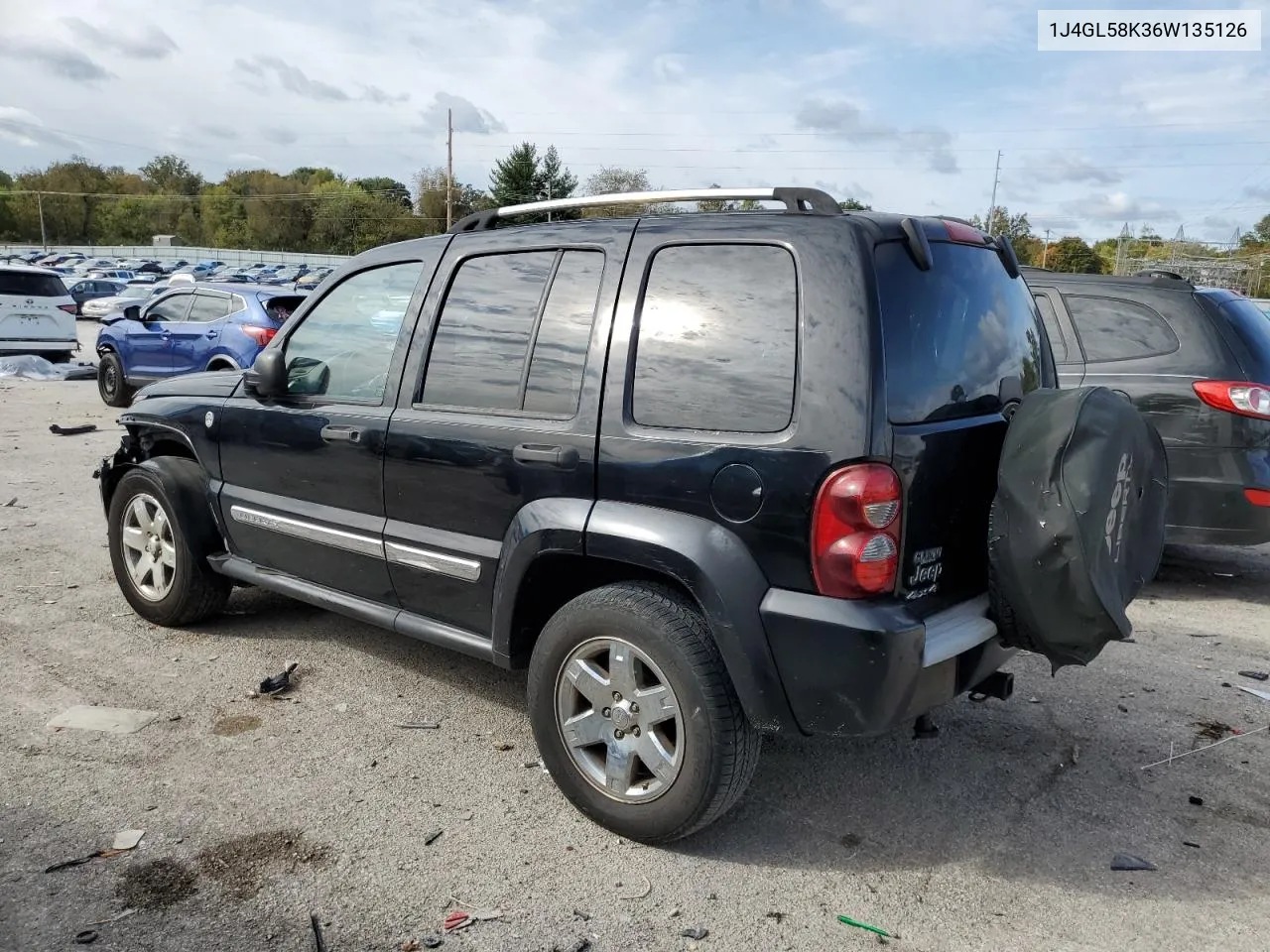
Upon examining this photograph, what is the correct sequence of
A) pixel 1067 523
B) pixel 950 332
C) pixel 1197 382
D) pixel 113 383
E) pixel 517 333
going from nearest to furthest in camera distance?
pixel 1067 523, pixel 950 332, pixel 517 333, pixel 1197 382, pixel 113 383

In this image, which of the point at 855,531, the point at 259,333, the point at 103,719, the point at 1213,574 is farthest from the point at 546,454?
the point at 259,333

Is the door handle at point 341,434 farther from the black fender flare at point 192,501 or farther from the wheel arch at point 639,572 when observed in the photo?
the black fender flare at point 192,501

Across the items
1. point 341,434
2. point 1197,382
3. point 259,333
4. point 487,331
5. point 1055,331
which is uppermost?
point 487,331

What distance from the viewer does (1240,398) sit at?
556 centimetres

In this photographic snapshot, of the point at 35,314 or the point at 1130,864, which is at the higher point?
the point at 35,314

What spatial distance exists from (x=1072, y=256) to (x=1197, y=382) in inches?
2379

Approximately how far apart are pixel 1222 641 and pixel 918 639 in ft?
11.2

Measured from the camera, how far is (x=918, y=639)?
8.87 ft

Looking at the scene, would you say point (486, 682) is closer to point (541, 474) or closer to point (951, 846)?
point (541, 474)

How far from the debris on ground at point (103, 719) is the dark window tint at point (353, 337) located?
1.48 meters

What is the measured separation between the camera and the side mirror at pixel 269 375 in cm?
417

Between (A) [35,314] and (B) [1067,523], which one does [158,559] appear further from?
(A) [35,314]

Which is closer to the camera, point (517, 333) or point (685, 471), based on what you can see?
point (685, 471)

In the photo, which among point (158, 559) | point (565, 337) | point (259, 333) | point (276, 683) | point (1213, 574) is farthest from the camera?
point (259, 333)
